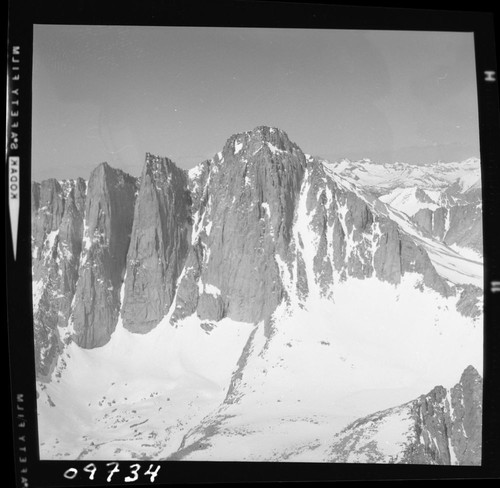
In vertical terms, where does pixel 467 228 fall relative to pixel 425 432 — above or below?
above

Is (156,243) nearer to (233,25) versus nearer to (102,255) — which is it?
(102,255)

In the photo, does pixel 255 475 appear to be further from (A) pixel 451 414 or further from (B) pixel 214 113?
(B) pixel 214 113

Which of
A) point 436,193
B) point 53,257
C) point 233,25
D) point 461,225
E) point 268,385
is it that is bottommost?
point 268,385

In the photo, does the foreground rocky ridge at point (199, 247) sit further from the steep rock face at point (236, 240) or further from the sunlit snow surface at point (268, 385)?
the sunlit snow surface at point (268, 385)

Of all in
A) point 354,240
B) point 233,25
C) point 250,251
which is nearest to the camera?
point 233,25

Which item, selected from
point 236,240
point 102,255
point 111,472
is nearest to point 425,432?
point 236,240

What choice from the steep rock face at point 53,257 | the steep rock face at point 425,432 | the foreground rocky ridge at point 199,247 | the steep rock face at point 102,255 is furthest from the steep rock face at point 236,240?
the steep rock face at point 425,432

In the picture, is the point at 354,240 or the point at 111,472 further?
the point at 354,240

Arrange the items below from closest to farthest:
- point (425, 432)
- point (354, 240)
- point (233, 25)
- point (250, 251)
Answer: point (425, 432) < point (233, 25) < point (250, 251) < point (354, 240)
